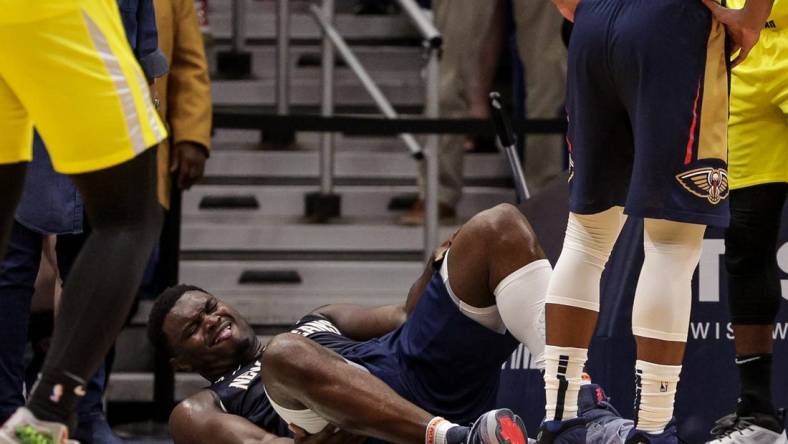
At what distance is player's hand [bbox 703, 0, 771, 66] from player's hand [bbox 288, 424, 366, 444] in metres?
1.37

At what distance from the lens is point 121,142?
2385mm

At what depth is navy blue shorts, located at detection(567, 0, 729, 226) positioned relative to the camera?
3.00m

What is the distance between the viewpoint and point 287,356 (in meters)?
3.49

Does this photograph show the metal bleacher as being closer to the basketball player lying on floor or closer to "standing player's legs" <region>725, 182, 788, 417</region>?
the basketball player lying on floor

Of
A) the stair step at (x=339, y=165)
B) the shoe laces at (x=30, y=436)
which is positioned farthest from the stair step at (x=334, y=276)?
the shoe laces at (x=30, y=436)

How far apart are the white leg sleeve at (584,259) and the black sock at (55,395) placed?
1193 millimetres

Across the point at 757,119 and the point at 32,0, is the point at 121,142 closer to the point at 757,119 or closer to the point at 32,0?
the point at 32,0

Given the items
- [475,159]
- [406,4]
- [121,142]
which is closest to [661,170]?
[121,142]

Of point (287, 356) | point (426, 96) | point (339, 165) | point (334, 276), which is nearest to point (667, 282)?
point (287, 356)

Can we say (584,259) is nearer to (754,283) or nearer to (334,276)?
(754,283)

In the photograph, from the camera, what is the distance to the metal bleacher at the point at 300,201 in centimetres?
582

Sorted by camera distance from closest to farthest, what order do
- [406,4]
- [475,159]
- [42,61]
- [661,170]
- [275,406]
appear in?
[42,61]
[661,170]
[275,406]
[406,4]
[475,159]

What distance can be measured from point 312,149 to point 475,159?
0.77m

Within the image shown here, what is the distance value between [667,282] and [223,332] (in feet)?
5.06
